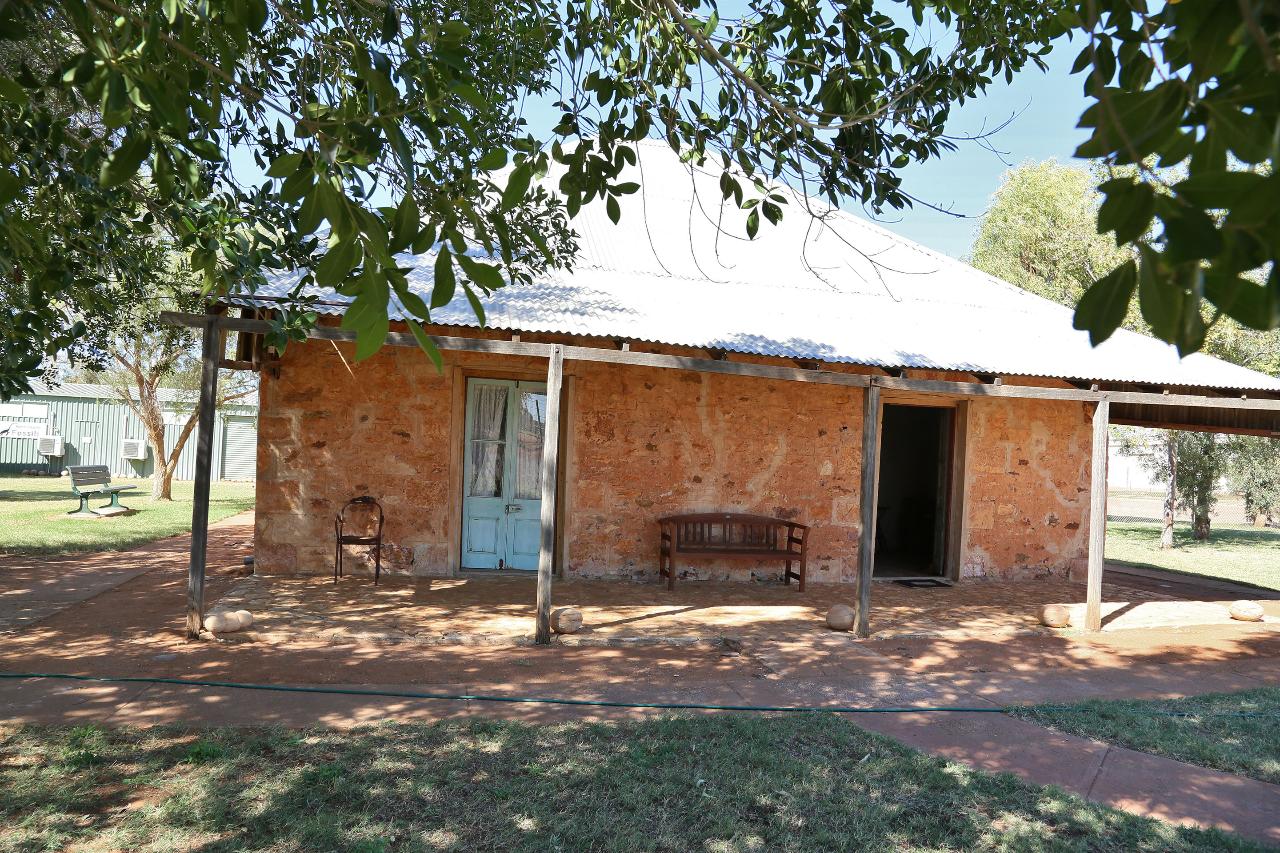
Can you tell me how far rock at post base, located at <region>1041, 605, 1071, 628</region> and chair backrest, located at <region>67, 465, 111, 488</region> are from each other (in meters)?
13.9

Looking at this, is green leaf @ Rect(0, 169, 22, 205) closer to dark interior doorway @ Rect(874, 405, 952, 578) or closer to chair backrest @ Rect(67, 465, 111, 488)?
dark interior doorway @ Rect(874, 405, 952, 578)

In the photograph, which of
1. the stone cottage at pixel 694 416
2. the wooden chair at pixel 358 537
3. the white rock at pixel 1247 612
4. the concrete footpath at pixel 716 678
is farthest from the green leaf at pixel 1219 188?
the white rock at pixel 1247 612

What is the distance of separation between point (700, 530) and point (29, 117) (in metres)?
6.85

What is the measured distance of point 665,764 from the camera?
12.7ft

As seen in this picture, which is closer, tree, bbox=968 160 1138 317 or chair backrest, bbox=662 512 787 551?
chair backrest, bbox=662 512 787 551

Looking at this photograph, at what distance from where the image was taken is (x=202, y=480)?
5.86m

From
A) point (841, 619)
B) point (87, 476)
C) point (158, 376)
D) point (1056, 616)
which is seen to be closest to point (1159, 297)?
point (841, 619)

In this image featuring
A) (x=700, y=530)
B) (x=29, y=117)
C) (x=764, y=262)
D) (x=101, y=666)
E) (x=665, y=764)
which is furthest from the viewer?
(x=764, y=262)

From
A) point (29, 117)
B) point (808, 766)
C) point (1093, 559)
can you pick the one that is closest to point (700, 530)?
point (1093, 559)

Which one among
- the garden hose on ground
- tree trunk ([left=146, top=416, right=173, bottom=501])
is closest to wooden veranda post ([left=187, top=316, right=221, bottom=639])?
the garden hose on ground

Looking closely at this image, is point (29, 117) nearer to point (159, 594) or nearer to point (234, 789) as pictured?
point (234, 789)

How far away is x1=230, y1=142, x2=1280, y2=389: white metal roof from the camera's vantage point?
755 cm

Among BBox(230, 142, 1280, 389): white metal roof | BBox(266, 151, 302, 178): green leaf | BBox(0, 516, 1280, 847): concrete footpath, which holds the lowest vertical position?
BBox(0, 516, 1280, 847): concrete footpath

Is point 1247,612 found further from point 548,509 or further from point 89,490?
point 89,490
